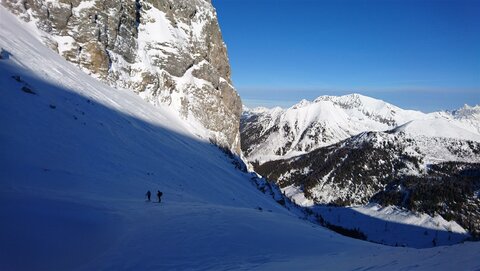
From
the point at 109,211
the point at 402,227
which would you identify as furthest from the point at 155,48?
the point at 402,227

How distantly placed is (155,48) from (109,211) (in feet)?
269

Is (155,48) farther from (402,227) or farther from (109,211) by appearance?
(402,227)

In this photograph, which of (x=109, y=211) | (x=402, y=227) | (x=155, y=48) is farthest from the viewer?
(x=402, y=227)

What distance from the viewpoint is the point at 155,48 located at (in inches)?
3885

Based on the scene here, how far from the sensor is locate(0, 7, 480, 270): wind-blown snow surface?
16.4 meters

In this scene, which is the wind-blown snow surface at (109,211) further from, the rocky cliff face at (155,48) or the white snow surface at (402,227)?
the white snow surface at (402,227)

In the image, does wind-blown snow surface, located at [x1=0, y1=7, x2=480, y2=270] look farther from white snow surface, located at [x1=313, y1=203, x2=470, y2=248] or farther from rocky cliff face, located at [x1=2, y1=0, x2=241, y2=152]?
white snow surface, located at [x1=313, y1=203, x2=470, y2=248]

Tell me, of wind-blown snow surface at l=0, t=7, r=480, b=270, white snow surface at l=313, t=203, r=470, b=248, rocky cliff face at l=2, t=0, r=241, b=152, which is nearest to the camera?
wind-blown snow surface at l=0, t=7, r=480, b=270

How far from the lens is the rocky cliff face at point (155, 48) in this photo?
77000 mm

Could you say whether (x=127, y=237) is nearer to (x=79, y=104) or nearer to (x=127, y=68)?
(x=79, y=104)

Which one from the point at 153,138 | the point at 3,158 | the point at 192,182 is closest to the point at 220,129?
the point at 153,138

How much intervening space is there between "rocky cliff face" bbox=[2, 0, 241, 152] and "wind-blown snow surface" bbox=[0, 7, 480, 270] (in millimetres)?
24748

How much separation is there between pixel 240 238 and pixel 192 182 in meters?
26.0

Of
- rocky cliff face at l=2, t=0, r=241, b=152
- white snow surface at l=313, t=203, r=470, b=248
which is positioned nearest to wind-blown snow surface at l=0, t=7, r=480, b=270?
rocky cliff face at l=2, t=0, r=241, b=152
